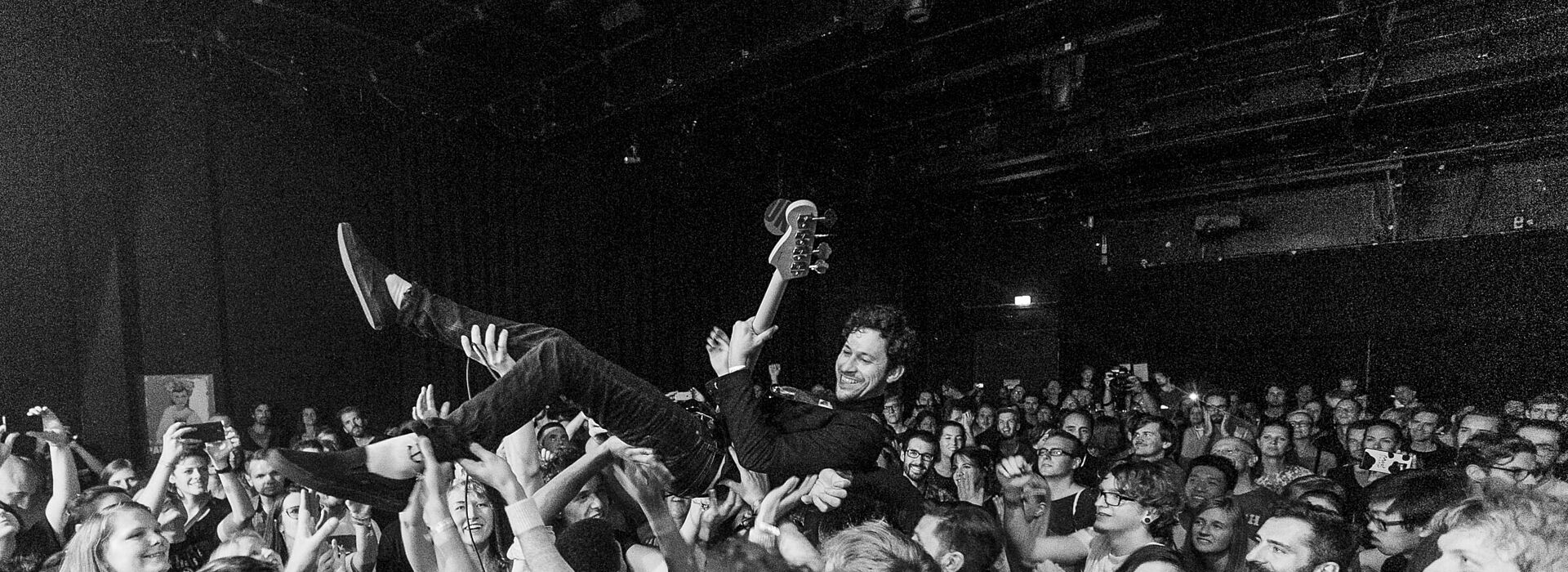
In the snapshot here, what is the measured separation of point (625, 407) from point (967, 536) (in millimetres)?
989

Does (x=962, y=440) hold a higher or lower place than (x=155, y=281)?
lower

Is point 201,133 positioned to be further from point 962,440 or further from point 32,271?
point 962,440

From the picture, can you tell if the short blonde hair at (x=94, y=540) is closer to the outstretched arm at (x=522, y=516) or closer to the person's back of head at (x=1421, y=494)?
the outstretched arm at (x=522, y=516)

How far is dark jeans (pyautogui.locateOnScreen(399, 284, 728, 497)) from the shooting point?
204 centimetres

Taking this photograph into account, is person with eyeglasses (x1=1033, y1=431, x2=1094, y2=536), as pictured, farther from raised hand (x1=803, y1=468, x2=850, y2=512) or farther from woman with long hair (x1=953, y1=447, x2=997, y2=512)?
raised hand (x1=803, y1=468, x2=850, y2=512)

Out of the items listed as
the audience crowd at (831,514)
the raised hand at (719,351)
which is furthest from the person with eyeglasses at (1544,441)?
the raised hand at (719,351)

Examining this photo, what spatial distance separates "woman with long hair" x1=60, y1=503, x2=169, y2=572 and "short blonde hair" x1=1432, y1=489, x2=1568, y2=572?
319 cm

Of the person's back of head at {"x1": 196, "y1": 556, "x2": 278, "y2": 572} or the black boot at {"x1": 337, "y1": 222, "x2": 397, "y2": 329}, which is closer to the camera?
the person's back of head at {"x1": 196, "y1": 556, "x2": 278, "y2": 572}

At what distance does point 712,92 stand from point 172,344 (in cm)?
481

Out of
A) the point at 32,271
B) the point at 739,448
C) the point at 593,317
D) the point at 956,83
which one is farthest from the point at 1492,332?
the point at 32,271

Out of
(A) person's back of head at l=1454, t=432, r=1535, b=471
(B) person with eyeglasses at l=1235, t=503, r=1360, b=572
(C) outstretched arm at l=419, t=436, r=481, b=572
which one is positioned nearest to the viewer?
(C) outstretched arm at l=419, t=436, r=481, b=572

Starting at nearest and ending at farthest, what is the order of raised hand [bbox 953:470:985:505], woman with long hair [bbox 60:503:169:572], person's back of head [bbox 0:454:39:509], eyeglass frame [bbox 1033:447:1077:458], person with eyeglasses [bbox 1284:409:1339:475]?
woman with long hair [bbox 60:503:169:572] → person's back of head [bbox 0:454:39:509] → eyeglass frame [bbox 1033:447:1077:458] → raised hand [bbox 953:470:985:505] → person with eyeglasses [bbox 1284:409:1339:475]

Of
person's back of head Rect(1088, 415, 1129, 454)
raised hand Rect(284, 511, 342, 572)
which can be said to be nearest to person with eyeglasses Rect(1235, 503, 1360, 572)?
raised hand Rect(284, 511, 342, 572)

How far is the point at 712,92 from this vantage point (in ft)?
22.8
